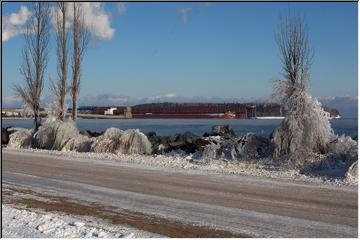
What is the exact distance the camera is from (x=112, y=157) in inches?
852

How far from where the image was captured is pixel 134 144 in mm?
23141

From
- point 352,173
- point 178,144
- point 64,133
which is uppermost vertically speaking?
point 64,133

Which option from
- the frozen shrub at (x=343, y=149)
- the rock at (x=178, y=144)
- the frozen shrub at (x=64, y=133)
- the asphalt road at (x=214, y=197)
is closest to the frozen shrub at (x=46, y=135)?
the frozen shrub at (x=64, y=133)

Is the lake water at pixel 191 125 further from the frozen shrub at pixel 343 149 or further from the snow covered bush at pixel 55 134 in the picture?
the snow covered bush at pixel 55 134

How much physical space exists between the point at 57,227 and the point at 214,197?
13.0 ft

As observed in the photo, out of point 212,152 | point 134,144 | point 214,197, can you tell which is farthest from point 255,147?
point 214,197

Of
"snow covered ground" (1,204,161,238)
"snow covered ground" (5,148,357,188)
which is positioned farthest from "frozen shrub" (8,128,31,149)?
"snow covered ground" (1,204,161,238)

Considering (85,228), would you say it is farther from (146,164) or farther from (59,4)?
(59,4)

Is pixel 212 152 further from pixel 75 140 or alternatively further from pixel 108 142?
pixel 75 140

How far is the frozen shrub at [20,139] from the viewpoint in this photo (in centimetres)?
2989

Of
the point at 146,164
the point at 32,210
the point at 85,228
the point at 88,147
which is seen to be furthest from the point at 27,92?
the point at 85,228

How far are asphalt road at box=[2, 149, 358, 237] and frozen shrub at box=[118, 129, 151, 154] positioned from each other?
531 cm

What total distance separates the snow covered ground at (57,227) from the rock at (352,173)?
7.27 m

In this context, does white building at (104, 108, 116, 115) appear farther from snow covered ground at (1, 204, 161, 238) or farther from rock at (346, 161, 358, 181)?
snow covered ground at (1, 204, 161, 238)
